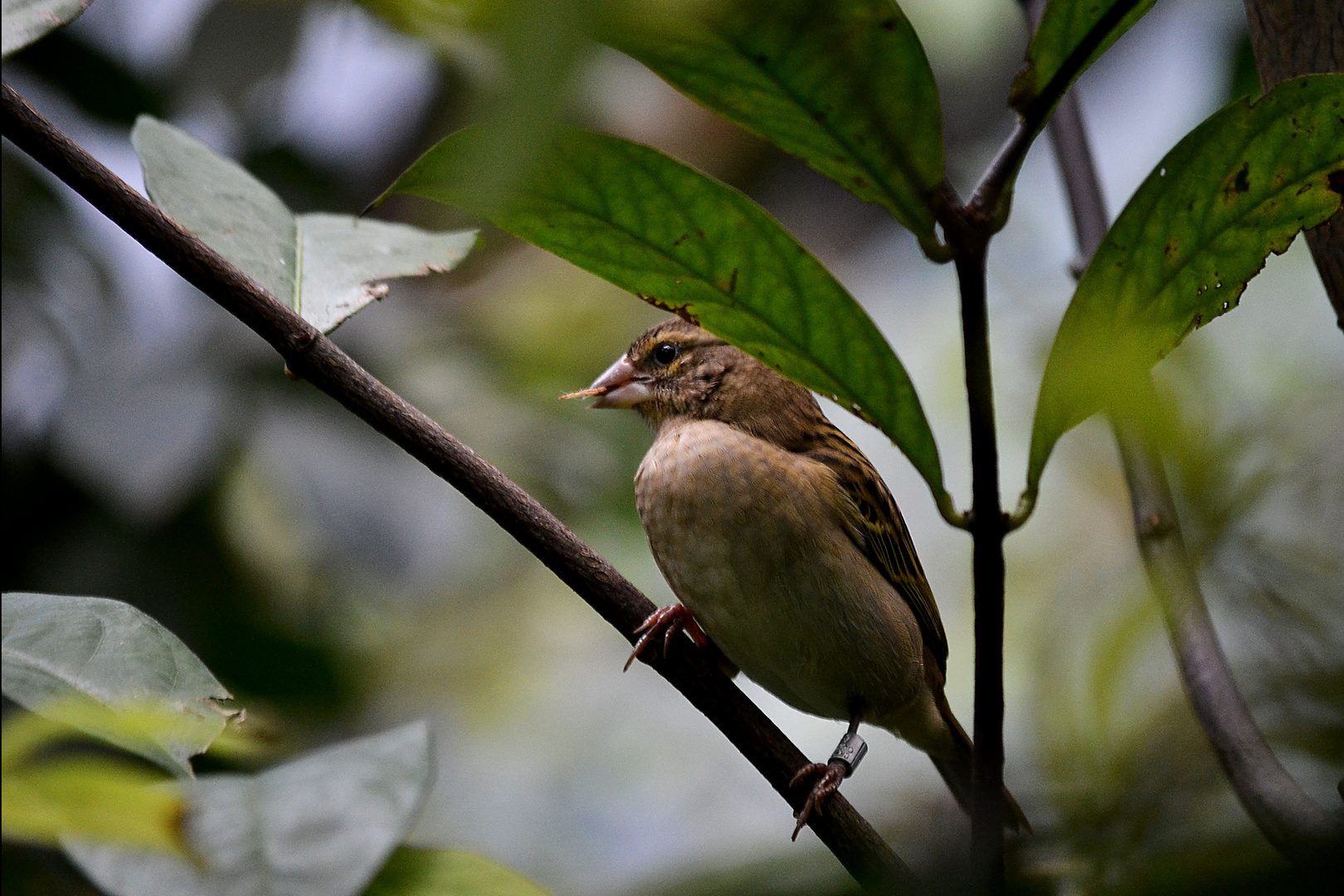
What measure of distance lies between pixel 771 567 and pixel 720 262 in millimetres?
1221

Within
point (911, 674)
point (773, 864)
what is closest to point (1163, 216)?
point (773, 864)

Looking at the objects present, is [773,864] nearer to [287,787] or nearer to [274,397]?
[287,787]

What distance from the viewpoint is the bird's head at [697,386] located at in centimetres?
286

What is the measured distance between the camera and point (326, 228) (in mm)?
1664

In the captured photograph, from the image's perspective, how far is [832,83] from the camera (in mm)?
1138

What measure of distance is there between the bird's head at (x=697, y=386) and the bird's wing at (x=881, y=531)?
14 centimetres

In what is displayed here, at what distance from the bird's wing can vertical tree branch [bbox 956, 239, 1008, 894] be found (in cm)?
133

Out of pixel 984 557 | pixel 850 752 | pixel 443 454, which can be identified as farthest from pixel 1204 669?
pixel 443 454

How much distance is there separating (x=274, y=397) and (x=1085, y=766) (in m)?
2.89

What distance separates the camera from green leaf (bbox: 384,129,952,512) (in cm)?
129

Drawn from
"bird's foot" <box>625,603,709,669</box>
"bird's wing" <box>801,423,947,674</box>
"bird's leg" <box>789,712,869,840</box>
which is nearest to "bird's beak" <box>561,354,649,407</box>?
"bird's wing" <box>801,423,947,674</box>

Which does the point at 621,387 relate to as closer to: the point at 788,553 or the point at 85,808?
the point at 788,553

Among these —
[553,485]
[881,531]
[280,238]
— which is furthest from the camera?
[553,485]

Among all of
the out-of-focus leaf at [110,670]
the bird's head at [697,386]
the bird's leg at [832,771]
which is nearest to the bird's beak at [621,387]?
the bird's head at [697,386]
